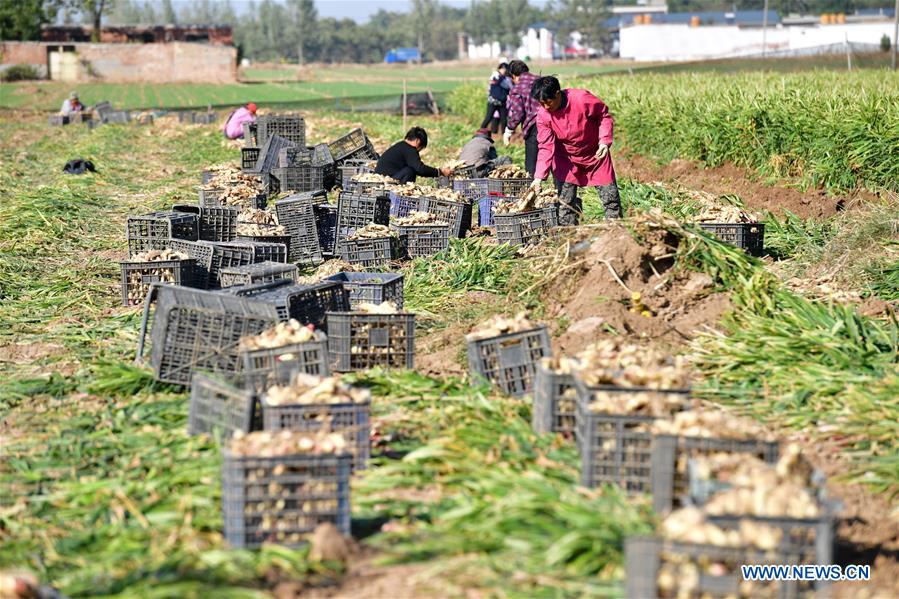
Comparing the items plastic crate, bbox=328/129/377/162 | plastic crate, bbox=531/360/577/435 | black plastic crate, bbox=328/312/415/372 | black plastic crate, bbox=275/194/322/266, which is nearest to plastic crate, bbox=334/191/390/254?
black plastic crate, bbox=275/194/322/266

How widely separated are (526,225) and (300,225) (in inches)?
111

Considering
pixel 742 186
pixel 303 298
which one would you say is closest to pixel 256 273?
pixel 303 298

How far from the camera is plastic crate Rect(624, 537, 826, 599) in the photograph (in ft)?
13.9

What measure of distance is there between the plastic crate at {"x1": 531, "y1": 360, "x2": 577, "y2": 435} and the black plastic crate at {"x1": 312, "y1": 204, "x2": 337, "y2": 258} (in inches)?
274

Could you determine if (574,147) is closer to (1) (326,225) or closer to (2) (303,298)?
(1) (326,225)

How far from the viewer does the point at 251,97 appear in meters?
53.5

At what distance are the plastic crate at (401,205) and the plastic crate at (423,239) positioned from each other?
0.76 metres

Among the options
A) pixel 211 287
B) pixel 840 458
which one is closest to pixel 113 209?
pixel 211 287

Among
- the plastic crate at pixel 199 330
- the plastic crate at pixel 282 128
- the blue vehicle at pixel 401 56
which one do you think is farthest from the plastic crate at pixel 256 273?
the blue vehicle at pixel 401 56

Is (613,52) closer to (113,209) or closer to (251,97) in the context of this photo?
(251,97)

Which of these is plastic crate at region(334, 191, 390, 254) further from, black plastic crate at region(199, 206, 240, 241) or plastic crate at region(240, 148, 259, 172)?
plastic crate at region(240, 148, 259, 172)

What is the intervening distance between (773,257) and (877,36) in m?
83.5

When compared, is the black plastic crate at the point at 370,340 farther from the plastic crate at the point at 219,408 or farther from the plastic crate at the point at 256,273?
the plastic crate at the point at 256,273

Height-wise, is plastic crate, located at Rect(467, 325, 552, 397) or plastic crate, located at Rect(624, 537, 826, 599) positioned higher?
plastic crate, located at Rect(467, 325, 552, 397)
